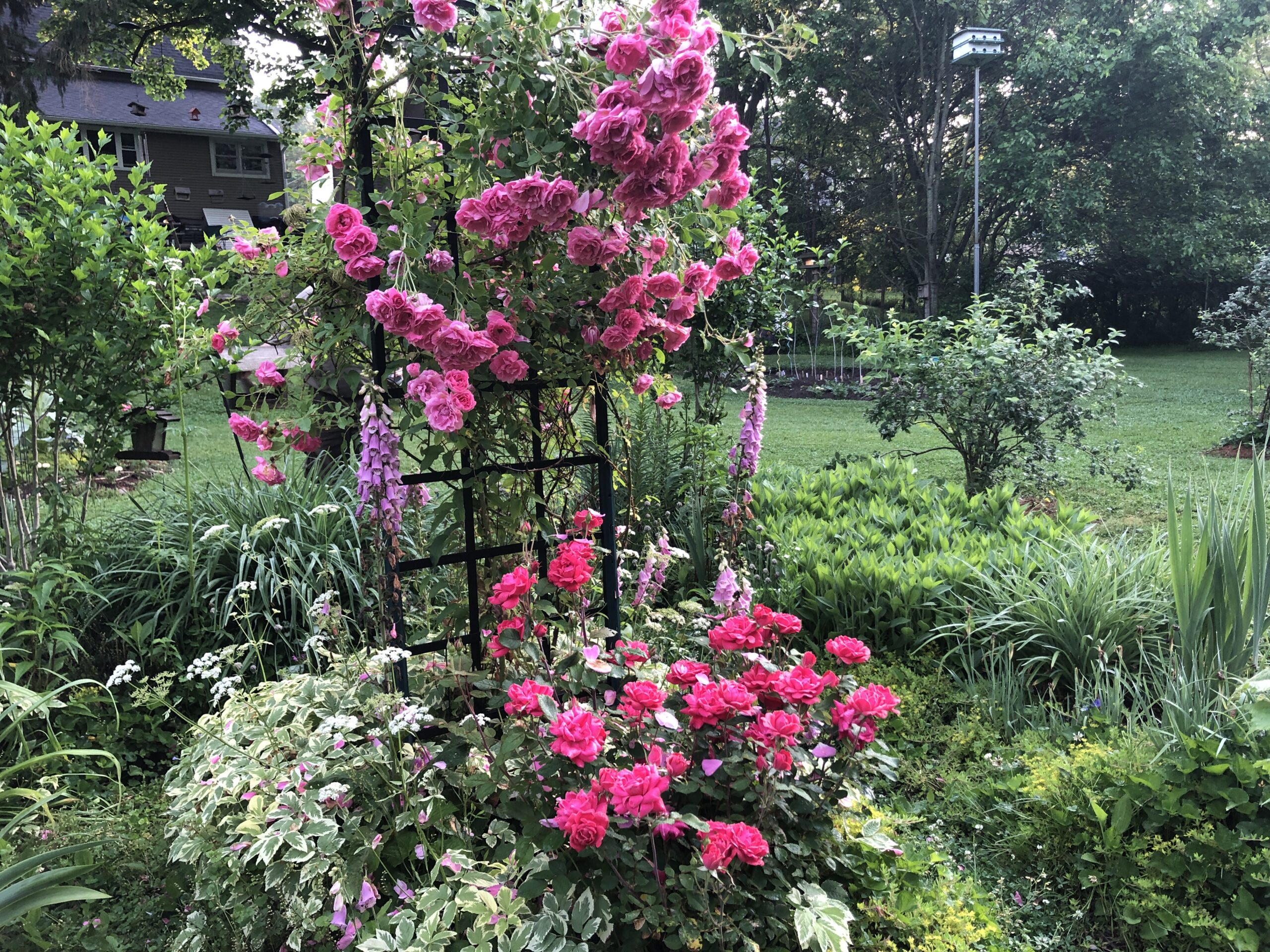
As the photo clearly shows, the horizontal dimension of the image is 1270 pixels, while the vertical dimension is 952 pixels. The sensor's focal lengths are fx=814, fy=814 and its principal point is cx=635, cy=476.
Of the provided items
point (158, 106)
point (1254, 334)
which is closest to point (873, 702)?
point (1254, 334)

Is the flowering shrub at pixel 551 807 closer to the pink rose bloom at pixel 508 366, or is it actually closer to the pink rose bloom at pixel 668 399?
the pink rose bloom at pixel 508 366

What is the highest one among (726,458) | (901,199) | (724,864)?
(901,199)

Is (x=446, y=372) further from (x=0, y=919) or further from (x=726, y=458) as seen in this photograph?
(x=726, y=458)

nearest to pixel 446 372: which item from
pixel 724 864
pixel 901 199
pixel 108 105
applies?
pixel 724 864

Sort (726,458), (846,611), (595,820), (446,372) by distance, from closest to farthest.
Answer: (595,820) < (446,372) < (846,611) < (726,458)

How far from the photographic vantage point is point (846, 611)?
328 cm

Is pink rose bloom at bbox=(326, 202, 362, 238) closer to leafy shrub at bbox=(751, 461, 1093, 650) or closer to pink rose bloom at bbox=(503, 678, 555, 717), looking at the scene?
pink rose bloom at bbox=(503, 678, 555, 717)

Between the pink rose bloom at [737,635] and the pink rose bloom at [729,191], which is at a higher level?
the pink rose bloom at [729,191]

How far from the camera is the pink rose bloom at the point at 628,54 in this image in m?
1.59

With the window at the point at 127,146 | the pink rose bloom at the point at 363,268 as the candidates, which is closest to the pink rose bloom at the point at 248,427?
the pink rose bloom at the point at 363,268

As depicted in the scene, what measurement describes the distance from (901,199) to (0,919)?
20763 millimetres

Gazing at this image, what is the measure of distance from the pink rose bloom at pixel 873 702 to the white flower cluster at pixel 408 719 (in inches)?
35.1

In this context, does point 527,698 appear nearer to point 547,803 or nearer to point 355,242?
point 547,803

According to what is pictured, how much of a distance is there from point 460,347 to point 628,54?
67 cm
